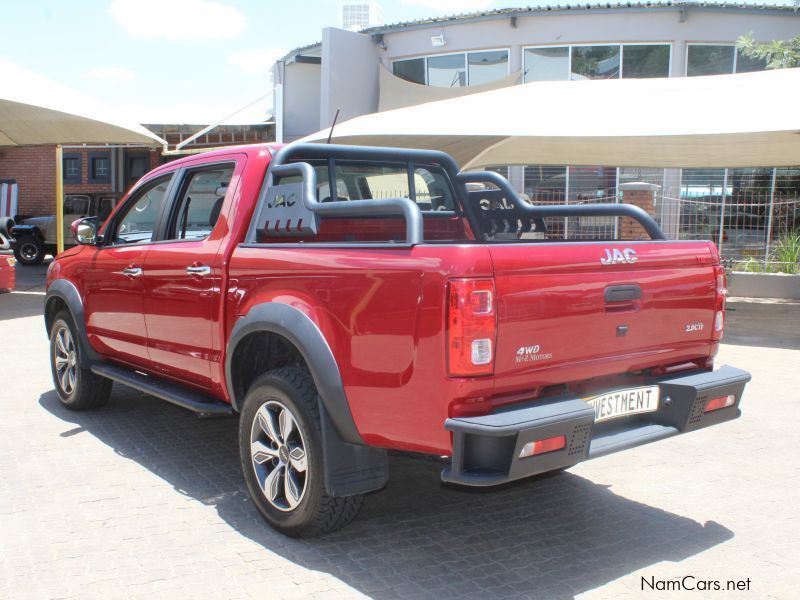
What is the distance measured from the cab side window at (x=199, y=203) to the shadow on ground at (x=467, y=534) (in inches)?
55.5

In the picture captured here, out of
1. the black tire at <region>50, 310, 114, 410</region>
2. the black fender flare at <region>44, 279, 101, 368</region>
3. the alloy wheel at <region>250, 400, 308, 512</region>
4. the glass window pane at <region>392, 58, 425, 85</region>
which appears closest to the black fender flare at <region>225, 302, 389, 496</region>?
the alloy wheel at <region>250, 400, 308, 512</region>

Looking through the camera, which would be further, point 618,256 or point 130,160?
point 130,160

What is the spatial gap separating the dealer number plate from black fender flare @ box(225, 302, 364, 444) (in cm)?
100

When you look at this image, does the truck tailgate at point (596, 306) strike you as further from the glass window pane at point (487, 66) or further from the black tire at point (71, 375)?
the glass window pane at point (487, 66)

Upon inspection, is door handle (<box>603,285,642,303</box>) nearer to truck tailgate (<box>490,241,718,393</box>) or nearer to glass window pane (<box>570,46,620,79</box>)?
truck tailgate (<box>490,241,718,393</box>)

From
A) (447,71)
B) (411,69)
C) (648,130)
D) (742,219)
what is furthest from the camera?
(411,69)

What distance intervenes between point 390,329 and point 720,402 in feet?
5.58

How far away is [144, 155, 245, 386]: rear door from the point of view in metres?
4.27

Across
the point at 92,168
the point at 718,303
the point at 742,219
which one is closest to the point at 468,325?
the point at 718,303

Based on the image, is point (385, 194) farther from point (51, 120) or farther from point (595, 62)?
point (595, 62)

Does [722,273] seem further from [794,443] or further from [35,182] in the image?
[35,182]

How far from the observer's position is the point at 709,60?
65.8 feet

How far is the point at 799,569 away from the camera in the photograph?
3520mm

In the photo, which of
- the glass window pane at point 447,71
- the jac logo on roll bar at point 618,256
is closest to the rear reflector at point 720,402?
the jac logo on roll bar at point 618,256
